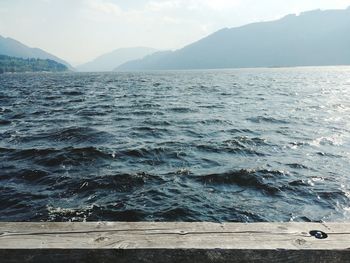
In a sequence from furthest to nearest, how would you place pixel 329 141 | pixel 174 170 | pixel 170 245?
pixel 329 141 → pixel 174 170 → pixel 170 245

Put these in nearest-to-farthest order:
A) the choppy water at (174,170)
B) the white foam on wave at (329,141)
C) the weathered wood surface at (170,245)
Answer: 1. the weathered wood surface at (170,245)
2. the choppy water at (174,170)
3. the white foam on wave at (329,141)

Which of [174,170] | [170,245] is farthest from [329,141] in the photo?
[170,245]

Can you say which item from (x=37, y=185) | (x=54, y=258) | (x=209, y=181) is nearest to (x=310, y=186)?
(x=209, y=181)

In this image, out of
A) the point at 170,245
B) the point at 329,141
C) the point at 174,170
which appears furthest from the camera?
the point at 329,141

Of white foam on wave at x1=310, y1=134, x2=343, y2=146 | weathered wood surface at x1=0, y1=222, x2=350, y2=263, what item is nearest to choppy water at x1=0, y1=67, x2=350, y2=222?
white foam on wave at x1=310, y1=134, x2=343, y2=146

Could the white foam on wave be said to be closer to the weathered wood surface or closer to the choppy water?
the choppy water

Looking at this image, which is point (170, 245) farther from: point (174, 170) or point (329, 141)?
point (329, 141)

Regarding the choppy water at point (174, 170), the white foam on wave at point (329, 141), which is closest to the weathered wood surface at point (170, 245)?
the choppy water at point (174, 170)

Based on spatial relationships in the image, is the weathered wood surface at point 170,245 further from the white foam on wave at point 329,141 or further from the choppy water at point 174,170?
the white foam on wave at point 329,141

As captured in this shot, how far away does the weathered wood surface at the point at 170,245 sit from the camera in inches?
115

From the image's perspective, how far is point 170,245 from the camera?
9.66 feet

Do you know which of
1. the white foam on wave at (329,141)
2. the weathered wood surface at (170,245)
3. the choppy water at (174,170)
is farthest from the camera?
the white foam on wave at (329,141)

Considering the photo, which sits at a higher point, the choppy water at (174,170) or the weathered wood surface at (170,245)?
the weathered wood surface at (170,245)

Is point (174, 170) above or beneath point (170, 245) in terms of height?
beneath
